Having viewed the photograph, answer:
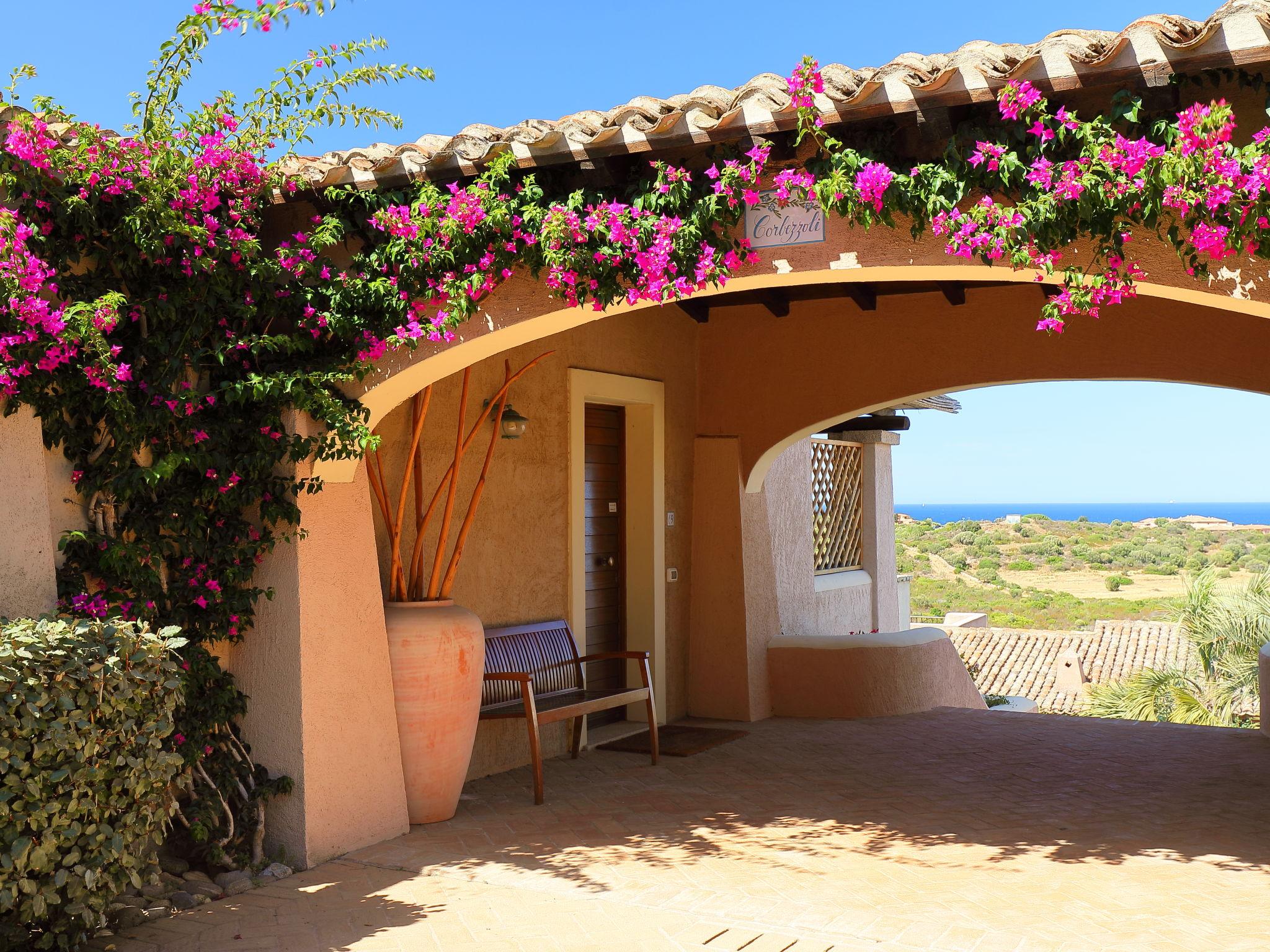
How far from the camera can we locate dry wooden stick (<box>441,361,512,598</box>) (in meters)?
5.75

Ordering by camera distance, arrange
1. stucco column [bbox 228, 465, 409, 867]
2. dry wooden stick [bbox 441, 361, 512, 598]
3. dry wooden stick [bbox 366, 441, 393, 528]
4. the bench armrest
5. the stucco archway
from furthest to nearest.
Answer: the bench armrest → dry wooden stick [bbox 441, 361, 512, 598] → dry wooden stick [bbox 366, 441, 393, 528] → the stucco archway → stucco column [bbox 228, 465, 409, 867]

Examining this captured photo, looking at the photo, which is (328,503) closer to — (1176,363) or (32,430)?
(32,430)

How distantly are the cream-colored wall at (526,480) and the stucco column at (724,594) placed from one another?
30 centimetres

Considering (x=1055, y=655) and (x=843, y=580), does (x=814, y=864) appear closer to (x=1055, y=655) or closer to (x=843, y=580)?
(x=843, y=580)

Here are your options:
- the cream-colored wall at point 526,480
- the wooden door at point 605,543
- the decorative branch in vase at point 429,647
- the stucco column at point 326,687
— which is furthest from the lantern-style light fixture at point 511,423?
the stucco column at point 326,687

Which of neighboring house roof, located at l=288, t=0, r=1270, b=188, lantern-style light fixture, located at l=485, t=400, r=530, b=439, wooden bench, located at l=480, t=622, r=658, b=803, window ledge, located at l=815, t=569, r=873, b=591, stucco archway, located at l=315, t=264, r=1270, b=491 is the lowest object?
wooden bench, located at l=480, t=622, r=658, b=803

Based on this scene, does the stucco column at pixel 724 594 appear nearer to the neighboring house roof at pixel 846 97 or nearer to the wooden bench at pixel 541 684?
the wooden bench at pixel 541 684

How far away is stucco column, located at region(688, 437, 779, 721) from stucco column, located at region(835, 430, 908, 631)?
12.3ft

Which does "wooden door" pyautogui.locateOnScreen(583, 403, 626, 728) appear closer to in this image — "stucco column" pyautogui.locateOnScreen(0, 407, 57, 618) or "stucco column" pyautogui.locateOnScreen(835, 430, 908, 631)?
"stucco column" pyautogui.locateOnScreen(0, 407, 57, 618)

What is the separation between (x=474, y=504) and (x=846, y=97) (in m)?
2.86

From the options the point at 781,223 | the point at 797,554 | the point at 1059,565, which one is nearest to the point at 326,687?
the point at 781,223

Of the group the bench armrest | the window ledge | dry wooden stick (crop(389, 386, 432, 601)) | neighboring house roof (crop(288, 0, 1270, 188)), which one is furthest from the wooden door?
the window ledge

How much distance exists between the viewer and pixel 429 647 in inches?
211

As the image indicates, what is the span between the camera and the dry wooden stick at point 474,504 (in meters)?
5.75
